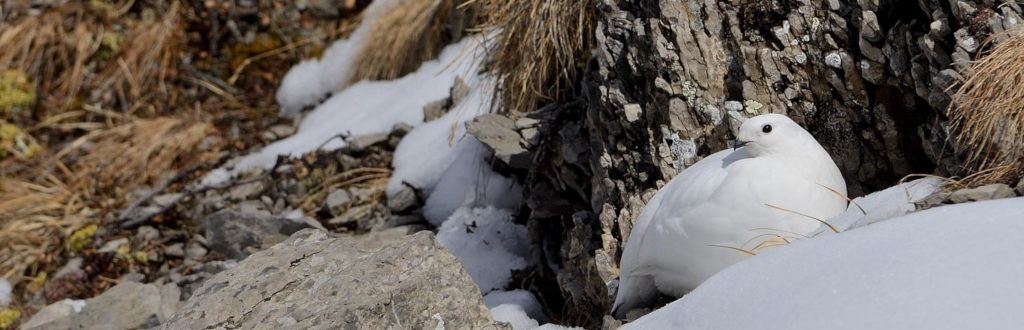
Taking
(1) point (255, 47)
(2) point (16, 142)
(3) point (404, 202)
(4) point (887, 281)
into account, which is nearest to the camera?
(4) point (887, 281)

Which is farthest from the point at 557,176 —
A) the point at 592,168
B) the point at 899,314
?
the point at 899,314

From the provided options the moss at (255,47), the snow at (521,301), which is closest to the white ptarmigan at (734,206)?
the snow at (521,301)

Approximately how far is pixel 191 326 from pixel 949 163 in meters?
2.38

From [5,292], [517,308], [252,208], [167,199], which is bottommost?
[5,292]

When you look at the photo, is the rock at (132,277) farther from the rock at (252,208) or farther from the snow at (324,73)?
the snow at (324,73)

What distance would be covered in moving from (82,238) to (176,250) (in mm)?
763

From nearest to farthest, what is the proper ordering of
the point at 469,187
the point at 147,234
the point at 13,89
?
the point at 469,187
the point at 147,234
the point at 13,89

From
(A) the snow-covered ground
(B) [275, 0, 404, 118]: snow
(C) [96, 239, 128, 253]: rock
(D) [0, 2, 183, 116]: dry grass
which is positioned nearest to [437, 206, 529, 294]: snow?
(A) the snow-covered ground

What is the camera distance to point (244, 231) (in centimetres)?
530

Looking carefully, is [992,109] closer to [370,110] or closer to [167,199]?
[370,110]

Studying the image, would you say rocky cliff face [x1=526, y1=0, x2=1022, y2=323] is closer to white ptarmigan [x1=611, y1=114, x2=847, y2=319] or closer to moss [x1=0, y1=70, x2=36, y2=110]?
white ptarmigan [x1=611, y1=114, x2=847, y2=319]

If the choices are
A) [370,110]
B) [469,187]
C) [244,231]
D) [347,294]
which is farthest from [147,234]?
[347,294]

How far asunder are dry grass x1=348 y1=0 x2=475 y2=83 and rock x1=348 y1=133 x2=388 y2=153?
84 centimetres

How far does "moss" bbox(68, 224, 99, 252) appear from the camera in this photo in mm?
5871
